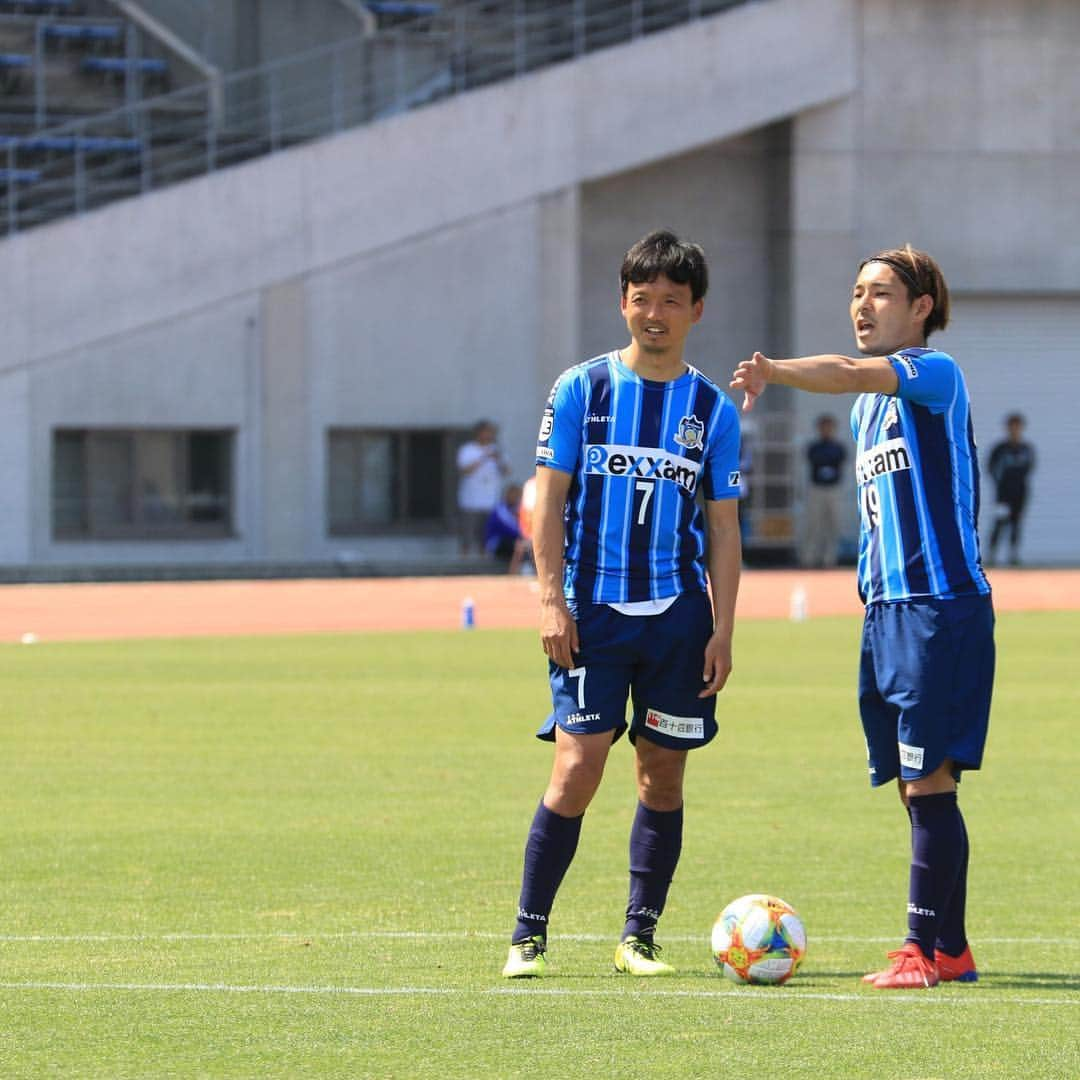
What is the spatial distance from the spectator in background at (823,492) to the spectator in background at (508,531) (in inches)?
194

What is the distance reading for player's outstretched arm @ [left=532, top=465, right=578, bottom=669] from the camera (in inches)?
255

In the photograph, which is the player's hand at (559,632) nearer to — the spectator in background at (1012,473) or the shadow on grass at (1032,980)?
the shadow on grass at (1032,980)

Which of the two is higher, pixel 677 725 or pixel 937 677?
pixel 937 677

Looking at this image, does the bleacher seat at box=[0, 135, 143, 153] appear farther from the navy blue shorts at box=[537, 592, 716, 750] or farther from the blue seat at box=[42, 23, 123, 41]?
the navy blue shorts at box=[537, 592, 716, 750]

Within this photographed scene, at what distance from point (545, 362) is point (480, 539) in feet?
10.9

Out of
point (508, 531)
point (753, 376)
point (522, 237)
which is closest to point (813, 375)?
point (753, 376)

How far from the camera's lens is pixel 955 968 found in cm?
661

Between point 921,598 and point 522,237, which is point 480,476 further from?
point 921,598

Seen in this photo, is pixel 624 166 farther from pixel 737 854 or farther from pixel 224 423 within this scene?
pixel 737 854

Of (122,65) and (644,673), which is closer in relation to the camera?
(644,673)

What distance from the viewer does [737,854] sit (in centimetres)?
938

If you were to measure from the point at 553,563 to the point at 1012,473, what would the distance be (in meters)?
29.8

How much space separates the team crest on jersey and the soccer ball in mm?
1341

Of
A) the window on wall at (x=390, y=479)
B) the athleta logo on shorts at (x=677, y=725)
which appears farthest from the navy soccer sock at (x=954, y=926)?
the window on wall at (x=390, y=479)
